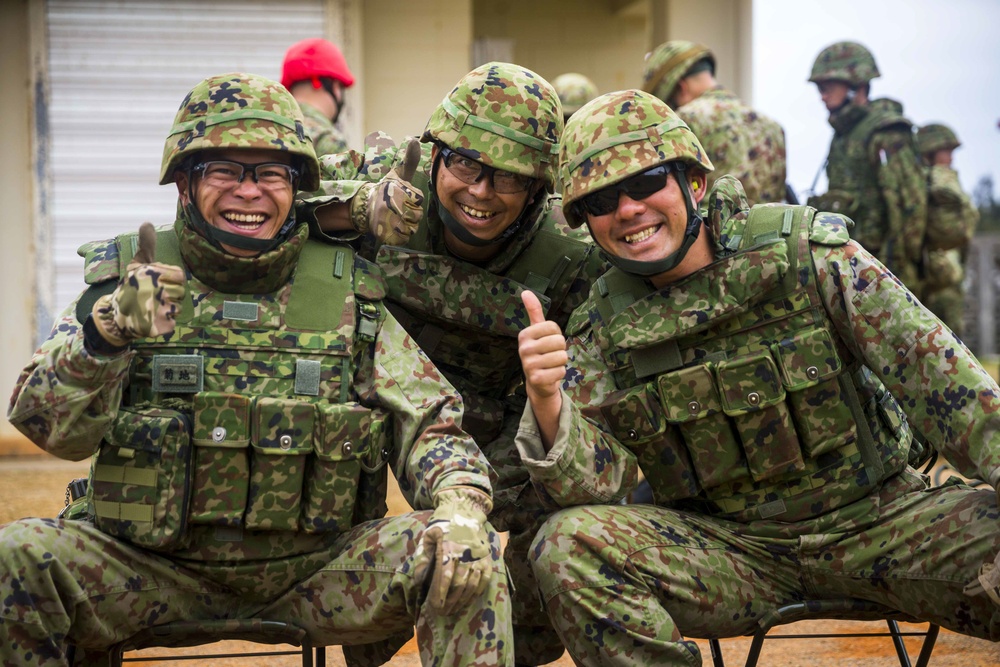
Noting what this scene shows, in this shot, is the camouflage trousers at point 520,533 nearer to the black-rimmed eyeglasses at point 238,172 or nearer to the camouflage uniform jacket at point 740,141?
the black-rimmed eyeglasses at point 238,172

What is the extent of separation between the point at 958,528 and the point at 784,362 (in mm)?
654

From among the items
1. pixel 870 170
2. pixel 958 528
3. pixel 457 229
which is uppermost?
pixel 870 170

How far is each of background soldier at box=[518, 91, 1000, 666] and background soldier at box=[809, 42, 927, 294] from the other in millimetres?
4960

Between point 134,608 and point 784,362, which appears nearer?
point 134,608

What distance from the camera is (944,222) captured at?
8969 millimetres

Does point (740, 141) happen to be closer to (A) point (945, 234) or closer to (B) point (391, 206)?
(A) point (945, 234)

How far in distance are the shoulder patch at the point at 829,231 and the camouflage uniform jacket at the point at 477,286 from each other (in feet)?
2.65

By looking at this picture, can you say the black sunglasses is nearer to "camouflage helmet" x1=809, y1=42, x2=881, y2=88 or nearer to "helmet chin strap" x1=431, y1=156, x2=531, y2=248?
"helmet chin strap" x1=431, y1=156, x2=531, y2=248

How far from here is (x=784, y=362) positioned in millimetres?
3547

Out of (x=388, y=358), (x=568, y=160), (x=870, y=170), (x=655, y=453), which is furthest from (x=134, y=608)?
(x=870, y=170)

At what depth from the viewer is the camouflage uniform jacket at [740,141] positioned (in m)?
6.91

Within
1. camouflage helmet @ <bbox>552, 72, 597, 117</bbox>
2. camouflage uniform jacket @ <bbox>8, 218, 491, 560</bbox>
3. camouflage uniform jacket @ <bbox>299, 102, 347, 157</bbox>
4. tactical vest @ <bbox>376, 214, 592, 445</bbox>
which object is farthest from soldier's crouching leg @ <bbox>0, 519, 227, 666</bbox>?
camouflage helmet @ <bbox>552, 72, 597, 117</bbox>

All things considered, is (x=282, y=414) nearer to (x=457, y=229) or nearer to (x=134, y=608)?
(x=134, y=608)

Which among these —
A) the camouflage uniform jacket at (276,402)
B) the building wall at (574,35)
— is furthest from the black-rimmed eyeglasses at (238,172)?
the building wall at (574,35)
